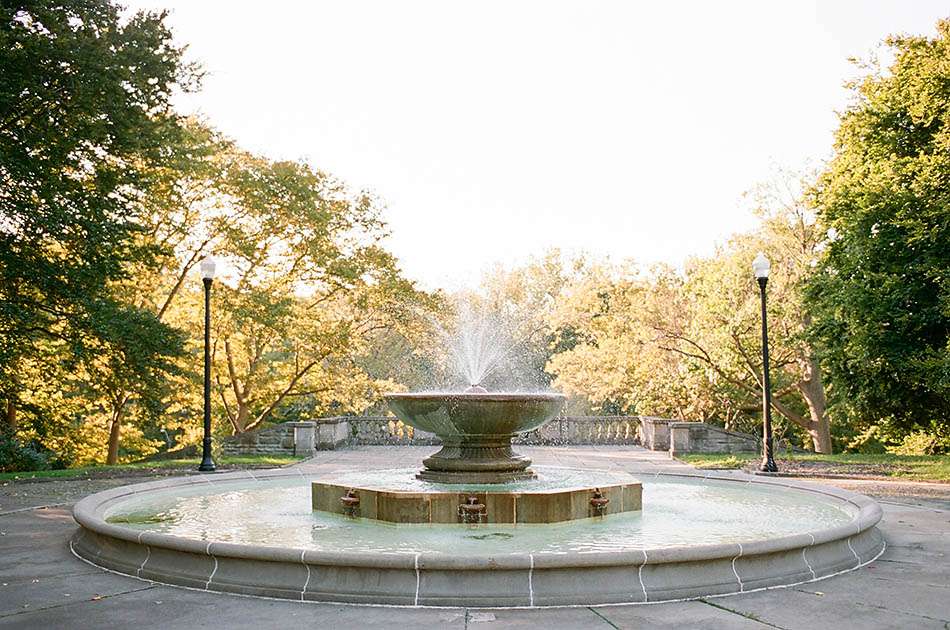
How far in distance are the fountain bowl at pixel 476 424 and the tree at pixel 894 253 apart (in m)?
11.0

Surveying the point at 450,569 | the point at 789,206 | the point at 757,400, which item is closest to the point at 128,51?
the point at 450,569

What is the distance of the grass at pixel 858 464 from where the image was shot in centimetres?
1823

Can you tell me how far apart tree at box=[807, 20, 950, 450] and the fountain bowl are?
10955 mm

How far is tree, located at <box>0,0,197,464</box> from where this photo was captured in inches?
650

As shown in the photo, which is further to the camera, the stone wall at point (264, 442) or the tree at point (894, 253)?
the stone wall at point (264, 442)

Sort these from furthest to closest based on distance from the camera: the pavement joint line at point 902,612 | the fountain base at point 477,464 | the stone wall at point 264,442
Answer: the stone wall at point 264,442 < the fountain base at point 477,464 < the pavement joint line at point 902,612

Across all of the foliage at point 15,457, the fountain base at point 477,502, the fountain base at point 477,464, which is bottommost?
the foliage at point 15,457

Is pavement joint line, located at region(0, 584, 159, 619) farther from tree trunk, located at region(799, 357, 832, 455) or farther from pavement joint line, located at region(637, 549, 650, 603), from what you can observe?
tree trunk, located at region(799, 357, 832, 455)

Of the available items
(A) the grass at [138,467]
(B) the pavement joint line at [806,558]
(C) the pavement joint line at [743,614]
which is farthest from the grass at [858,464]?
(C) the pavement joint line at [743,614]

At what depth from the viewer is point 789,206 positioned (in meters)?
31.4

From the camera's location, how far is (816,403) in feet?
104

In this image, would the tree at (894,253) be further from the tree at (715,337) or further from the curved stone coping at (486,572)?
the curved stone coping at (486,572)

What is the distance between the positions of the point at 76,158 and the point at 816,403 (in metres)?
26.1

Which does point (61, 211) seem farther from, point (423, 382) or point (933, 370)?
point (423, 382)
